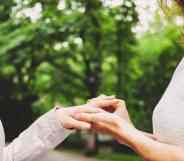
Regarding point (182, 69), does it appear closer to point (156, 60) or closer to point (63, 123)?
point (63, 123)

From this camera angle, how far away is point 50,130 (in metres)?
2.15

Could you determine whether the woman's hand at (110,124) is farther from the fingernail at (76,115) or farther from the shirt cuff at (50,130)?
the shirt cuff at (50,130)

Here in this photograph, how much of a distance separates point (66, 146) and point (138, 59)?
371 cm

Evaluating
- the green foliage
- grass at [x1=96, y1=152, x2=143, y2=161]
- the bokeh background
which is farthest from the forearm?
grass at [x1=96, y1=152, x2=143, y2=161]

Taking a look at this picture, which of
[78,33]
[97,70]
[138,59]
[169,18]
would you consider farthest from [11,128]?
[169,18]

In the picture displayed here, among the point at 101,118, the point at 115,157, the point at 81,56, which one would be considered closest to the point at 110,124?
the point at 101,118

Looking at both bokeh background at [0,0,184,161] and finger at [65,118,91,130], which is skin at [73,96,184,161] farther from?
bokeh background at [0,0,184,161]

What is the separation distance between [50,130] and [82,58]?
45.1 ft

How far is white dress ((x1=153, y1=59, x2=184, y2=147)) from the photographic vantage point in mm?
1871

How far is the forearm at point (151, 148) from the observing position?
70.6 inches

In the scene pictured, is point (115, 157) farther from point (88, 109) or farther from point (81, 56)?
point (88, 109)

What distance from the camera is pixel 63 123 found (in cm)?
207

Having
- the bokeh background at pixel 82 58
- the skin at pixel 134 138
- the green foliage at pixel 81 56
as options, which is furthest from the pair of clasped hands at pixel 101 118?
the green foliage at pixel 81 56

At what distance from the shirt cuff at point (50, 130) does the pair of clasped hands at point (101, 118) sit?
0.11ft
